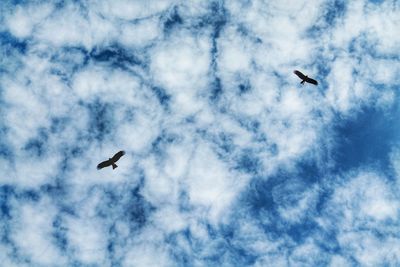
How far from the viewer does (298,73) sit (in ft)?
85.0

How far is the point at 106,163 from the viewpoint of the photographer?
2431cm

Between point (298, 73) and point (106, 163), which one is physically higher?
point (298, 73)

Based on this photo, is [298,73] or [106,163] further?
[298,73]

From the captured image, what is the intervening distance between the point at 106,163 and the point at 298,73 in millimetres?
13135
